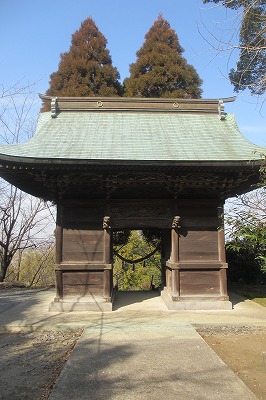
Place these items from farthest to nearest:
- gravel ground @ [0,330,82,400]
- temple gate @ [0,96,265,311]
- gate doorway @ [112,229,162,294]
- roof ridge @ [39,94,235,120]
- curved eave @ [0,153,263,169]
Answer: gate doorway @ [112,229,162,294] < roof ridge @ [39,94,235,120] < temple gate @ [0,96,265,311] < curved eave @ [0,153,263,169] < gravel ground @ [0,330,82,400]

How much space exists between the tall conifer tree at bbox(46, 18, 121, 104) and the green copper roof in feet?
32.7

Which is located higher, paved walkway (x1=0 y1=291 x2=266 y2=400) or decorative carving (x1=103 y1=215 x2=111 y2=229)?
decorative carving (x1=103 y1=215 x2=111 y2=229)

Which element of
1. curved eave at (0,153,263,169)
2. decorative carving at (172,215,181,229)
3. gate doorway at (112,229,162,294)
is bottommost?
gate doorway at (112,229,162,294)

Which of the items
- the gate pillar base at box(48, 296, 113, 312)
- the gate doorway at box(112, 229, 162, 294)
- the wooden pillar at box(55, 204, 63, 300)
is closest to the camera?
the gate pillar base at box(48, 296, 113, 312)

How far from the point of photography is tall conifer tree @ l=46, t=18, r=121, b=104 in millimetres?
19703

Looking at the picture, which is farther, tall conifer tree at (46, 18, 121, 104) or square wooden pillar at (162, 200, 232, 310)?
tall conifer tree at (46, 18, 121, 104)

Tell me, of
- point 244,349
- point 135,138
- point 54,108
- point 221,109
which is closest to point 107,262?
point 135,138

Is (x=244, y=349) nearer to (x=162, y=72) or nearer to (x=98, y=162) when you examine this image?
(x=98, y=162)

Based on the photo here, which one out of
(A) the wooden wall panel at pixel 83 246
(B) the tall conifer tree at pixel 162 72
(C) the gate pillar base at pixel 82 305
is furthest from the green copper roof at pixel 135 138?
(B) the tall conifer tree at pixel 162 72

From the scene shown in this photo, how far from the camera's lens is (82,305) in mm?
7863

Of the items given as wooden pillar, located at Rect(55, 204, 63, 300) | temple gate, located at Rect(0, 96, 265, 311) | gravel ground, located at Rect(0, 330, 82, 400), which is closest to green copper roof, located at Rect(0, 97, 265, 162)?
temple gate, located at Rect(0, 96, 265, 311)

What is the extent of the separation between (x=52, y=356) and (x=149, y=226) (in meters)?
4.10

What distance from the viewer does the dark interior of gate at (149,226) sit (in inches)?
315

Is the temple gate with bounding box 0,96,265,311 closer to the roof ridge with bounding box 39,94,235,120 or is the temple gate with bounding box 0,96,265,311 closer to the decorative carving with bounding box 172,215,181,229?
the decorative carving with bounding box 172,215,181,229
